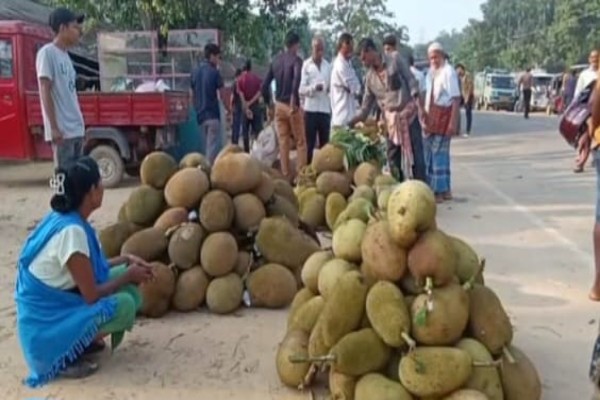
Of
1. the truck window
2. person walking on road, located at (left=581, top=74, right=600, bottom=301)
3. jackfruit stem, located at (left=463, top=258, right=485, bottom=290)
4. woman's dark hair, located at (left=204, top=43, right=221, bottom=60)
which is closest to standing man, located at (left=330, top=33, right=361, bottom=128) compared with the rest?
woman's dark hair, located at (left=204, top=43, right=221, bottom=60)

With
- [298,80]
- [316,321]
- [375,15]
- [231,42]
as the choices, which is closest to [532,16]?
[375,15]

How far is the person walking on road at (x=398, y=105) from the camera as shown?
8.10 metres

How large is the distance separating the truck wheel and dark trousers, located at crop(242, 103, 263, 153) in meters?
3.25

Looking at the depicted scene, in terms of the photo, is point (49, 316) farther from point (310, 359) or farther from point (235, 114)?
point (235, 114)

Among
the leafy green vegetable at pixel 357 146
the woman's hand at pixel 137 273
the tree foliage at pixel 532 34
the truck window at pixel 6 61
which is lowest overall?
the woman's hand at pixel 137 273

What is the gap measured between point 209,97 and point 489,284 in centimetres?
578

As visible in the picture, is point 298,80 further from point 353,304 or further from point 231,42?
point 231,42

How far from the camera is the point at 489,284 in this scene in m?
5.62

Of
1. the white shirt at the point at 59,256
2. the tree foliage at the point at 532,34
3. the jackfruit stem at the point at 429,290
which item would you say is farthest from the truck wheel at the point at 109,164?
the tree foliage at the point at 532,34

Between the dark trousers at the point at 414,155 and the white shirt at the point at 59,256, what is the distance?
4.90 metres

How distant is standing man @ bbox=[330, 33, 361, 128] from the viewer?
9.26 m

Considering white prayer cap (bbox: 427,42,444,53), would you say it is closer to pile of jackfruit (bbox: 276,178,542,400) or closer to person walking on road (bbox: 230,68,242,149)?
pile of jackfruit (bbox: 276,178,542,400)

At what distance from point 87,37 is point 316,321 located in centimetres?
1787

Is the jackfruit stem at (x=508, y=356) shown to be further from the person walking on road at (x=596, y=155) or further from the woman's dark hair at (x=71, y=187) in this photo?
the woman's dark hair at (x=71, y=187)
